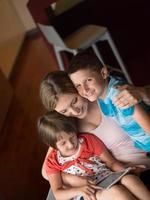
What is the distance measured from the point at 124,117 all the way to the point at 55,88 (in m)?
0.24

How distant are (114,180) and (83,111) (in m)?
0.24

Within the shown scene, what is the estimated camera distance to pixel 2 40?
15.1 ft

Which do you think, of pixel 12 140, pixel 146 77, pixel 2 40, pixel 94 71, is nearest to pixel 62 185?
pixel 94 71

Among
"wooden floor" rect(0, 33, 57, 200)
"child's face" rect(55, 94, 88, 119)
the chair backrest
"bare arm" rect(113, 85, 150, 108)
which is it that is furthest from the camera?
the chair backrest

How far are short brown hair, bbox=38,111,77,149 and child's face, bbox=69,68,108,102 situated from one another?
0.46 ft

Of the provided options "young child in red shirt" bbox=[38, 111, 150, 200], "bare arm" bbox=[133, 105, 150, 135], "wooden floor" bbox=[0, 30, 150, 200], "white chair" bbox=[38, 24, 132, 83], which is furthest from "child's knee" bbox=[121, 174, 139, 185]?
"white chair" bbox=[38, 24, 132, 83]

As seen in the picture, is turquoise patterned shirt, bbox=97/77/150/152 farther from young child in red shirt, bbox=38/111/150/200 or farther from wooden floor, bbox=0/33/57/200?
wooden floor, bbox=0/33/57/200

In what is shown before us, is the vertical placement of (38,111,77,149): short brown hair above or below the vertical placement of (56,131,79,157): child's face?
above

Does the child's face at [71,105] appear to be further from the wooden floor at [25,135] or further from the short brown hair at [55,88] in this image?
the wooden floor at [25,135]

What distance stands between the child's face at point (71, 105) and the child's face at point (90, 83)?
5 cm

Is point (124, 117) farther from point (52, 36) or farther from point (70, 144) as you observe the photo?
point (52, 36)

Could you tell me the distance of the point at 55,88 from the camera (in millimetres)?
1301

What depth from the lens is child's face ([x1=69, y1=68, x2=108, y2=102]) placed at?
48.8 inches

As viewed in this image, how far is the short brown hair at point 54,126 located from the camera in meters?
1.34
